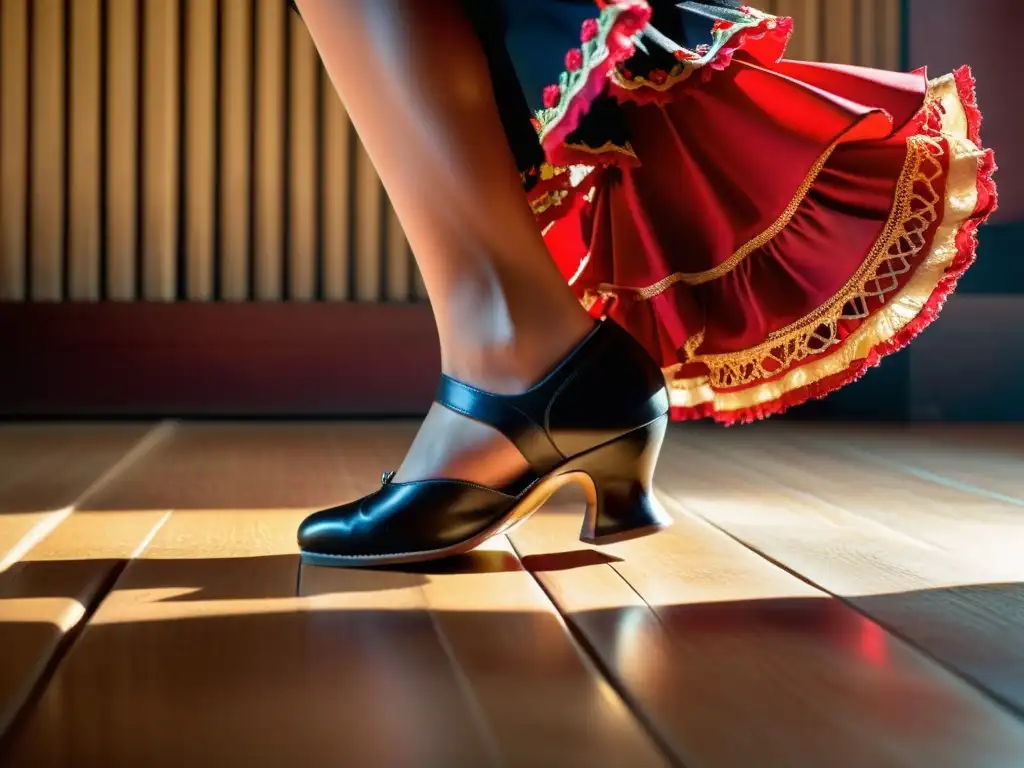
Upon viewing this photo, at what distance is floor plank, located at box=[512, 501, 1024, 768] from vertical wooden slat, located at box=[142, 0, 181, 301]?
118cm

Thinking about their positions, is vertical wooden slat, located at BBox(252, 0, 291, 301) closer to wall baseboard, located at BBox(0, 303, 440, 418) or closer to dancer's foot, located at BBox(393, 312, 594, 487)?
wall baseboard, located at BBox(0, 303, 440, 418)

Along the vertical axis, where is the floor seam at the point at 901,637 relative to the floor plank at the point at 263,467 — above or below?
above

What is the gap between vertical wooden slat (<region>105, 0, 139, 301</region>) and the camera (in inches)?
61.2

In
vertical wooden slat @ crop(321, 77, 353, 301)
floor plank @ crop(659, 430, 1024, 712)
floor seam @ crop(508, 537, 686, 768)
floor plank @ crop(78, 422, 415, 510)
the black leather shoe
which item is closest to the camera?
floor seam @ crop(508, 537, 686, 768)

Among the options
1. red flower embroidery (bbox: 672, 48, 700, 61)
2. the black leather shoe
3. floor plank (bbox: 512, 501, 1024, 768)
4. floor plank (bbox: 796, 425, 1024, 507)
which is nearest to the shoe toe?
the black leather shoe

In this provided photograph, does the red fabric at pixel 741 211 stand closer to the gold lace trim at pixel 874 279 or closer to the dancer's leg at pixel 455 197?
the gold lace trim at pixel 874 279

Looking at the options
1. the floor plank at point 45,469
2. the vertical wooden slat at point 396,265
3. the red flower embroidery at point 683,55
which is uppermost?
the red flower embroidery at point 683,55

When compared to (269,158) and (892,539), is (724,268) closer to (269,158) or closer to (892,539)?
(892,539)

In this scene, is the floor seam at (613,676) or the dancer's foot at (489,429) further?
the dancer's foot at (489,429)

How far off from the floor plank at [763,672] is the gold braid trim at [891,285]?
186 mm

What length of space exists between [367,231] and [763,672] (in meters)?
1.33

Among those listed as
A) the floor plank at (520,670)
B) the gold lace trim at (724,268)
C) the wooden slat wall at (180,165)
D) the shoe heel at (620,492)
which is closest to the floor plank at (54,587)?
the floor plank at (520,670)

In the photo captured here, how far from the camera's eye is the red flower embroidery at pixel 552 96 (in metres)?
0.58

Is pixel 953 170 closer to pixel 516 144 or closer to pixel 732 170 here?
pixel 732 170
